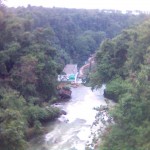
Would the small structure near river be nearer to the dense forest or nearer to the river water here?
the river water

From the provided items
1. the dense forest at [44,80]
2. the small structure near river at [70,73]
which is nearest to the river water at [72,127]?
the dense forest at [44,80]

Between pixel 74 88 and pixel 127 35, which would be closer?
pixel 127 35

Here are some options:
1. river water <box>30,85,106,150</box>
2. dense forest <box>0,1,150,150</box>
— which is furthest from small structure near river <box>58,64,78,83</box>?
dense forest <box>0,1,150,150</box>

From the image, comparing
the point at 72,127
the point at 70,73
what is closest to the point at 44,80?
the point at 72,127

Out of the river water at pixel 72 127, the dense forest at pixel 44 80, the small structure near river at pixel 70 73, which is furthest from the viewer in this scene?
the small structure near river at pixel 70 73

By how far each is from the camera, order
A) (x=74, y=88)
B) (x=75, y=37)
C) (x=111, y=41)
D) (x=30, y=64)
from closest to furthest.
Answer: (x=30, y=64) → (x=111, y=41) → (x=74, y=88) → (x=75, y=37)

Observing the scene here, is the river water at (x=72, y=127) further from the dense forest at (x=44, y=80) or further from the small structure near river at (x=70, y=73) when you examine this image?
the small structure near river at (x=70, y=73)

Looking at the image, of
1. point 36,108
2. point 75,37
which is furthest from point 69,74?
point 36,108

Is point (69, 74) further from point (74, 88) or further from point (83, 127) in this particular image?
point (83, 127)

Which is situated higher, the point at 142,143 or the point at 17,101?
the point at 17,101
